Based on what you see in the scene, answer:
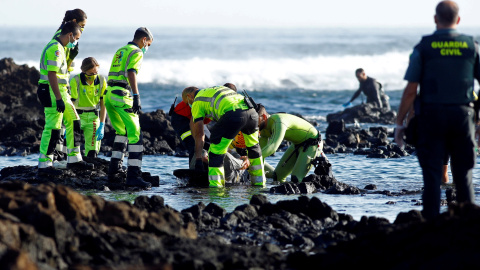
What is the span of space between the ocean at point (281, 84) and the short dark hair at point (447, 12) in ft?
8.81

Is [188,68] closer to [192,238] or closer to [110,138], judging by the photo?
[110,138]

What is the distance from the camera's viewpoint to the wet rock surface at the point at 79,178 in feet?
38.5

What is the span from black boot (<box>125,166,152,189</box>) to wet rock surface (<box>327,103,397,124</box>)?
12994mm

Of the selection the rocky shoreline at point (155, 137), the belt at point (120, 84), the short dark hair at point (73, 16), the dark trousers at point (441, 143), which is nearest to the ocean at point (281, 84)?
the rocky shoreline at point (155, 137)

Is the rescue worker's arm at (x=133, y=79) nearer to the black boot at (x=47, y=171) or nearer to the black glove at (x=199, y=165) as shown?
the black glove at (x=199, y=165)

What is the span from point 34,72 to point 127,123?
1381 cm

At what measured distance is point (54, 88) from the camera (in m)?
11.4

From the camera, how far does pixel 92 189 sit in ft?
37.9

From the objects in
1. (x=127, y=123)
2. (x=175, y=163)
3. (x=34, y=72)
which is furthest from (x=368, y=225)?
(x=34, y=72)

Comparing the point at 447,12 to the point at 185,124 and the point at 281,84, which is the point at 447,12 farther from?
the point at 281,84

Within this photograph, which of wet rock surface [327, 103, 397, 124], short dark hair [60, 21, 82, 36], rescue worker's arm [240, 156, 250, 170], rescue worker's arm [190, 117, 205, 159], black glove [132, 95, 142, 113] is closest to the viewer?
black glove [132, 95, 142, 113]

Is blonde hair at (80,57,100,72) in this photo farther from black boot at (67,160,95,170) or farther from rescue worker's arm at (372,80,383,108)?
rescue worker's arm at (372,80,383,108)

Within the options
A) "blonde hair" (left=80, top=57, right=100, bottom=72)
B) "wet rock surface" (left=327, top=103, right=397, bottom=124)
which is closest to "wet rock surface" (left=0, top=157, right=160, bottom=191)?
"blonde hair" (left=80, top=57, right=100, bottom=72)

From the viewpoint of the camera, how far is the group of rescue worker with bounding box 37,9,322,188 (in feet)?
36.9
